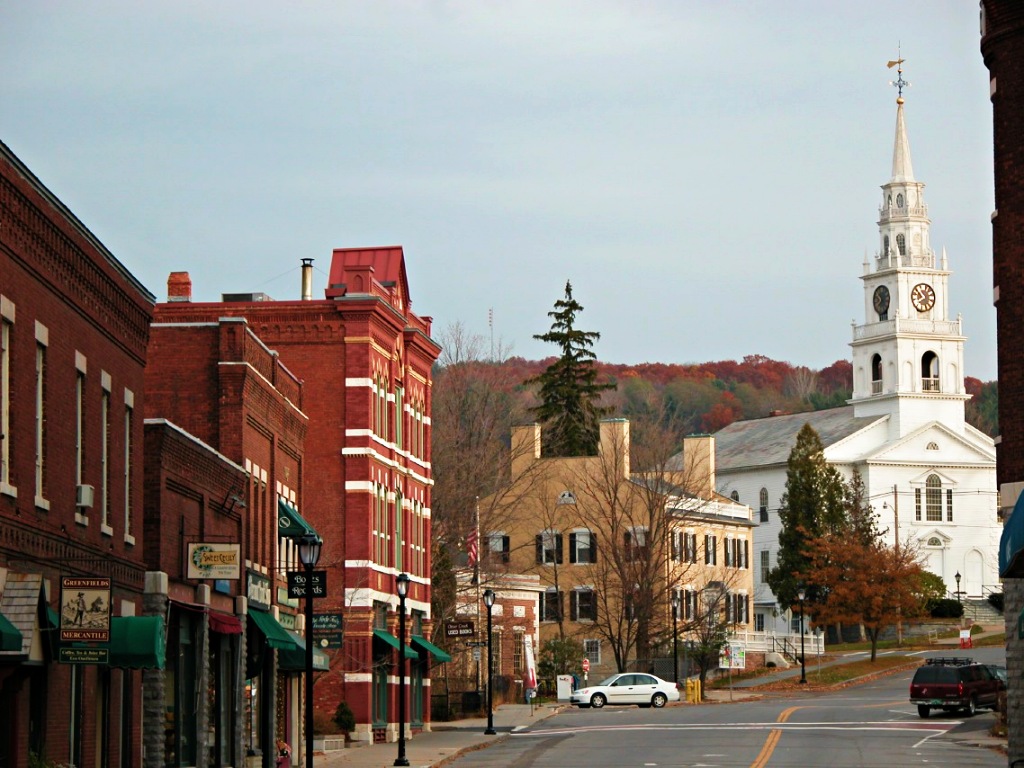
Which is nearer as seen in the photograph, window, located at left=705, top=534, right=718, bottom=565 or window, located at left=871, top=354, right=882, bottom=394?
window, located at left=705, top=534, right=718, bottom=565

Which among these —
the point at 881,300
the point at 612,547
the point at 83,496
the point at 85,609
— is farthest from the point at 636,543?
the point at 85,609

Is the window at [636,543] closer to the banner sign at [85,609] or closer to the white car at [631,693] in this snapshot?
the white car at [631,693]

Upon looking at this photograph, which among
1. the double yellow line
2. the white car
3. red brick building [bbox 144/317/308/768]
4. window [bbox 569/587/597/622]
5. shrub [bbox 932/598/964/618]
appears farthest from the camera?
shrub [bbox 932/598/964/618]

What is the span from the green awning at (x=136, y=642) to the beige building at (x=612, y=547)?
58.7 metres

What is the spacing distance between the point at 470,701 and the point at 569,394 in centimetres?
5373

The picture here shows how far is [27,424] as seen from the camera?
2272 centimetres

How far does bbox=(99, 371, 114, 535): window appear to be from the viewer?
1047 inches

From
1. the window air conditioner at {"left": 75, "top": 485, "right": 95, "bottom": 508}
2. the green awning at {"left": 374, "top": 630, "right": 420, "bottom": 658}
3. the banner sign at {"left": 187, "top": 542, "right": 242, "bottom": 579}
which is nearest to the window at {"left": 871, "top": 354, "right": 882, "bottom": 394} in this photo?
the green awning at {"left": 374, "top": 630, "right": 420, "bottom": 658}

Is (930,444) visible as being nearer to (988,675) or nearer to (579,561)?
(579,561)

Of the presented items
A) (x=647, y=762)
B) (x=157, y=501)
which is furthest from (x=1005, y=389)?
(x=157, y=501)

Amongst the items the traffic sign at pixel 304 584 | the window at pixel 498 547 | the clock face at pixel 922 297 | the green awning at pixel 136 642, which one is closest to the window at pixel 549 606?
the window at pixel 498 547

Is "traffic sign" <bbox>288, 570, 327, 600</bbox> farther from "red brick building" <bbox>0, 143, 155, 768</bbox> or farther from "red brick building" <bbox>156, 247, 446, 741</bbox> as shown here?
"red brick building" <bbox>156, 247, 446, 741</bbox>

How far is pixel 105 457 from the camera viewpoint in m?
27.0

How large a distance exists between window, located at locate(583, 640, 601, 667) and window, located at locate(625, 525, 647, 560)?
626 centimetres
